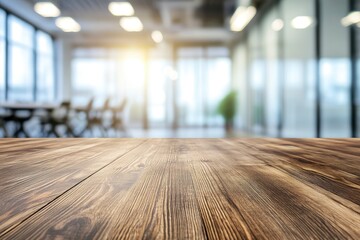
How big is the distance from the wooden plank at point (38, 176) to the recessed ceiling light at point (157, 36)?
8586 mm

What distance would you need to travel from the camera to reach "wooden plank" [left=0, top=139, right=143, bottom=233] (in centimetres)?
47

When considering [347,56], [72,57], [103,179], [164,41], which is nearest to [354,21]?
[347,56]

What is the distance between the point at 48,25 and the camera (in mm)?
8922

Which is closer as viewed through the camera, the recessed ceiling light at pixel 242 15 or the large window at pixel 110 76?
the recessed ceiling light at pixel 242 15

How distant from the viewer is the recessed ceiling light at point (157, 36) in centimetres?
925

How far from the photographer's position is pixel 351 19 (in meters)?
3.62

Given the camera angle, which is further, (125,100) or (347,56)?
(125,100)

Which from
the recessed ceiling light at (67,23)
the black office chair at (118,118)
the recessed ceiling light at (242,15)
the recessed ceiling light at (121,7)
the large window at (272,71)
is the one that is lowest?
the black office chair at (118,118)

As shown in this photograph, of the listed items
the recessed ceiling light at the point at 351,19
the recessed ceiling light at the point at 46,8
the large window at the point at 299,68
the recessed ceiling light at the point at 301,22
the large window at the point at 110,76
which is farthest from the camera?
the large window at the point at 110,76

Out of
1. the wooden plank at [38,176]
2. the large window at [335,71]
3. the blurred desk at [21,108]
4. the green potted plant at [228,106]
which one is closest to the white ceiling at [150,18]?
the green potted plant at [228,106]

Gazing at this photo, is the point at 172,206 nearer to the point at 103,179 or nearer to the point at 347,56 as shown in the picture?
the point at 103,179

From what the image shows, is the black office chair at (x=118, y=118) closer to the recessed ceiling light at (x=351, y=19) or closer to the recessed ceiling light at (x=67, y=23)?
the recessed ceiling light at (x=67, y=23)

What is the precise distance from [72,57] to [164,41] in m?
3.32

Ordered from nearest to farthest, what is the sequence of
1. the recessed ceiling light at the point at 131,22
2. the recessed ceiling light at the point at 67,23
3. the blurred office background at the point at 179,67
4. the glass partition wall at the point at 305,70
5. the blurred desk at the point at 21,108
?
the glass partition wall at the point at 305,70
the blurred office background at the point at 179,67
the blurred desk at the point at 21,108
the recessed ceiling light at the point at 131,22
the recessed ceiling light at the point at 67,23
